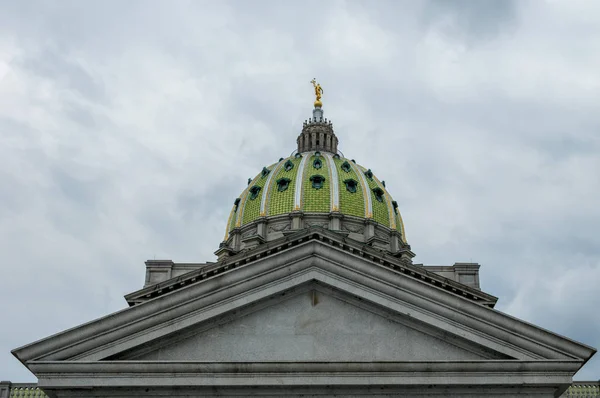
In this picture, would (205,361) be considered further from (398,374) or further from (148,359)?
(398,374)

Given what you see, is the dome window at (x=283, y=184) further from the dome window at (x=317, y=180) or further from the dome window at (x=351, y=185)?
the dome window at (x=351, y=185)

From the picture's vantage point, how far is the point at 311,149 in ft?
334

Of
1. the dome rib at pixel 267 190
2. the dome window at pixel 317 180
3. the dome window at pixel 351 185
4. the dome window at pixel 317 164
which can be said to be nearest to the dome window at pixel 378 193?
the dome window at pixel 351 185

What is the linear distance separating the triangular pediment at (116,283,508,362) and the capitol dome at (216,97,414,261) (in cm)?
5977

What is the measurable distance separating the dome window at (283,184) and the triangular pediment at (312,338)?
69.9 m

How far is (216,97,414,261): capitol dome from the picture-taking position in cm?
8575

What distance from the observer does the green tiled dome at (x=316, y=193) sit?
8875 cm

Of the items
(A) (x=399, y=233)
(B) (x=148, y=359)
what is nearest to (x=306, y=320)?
(B) (x=148, y=359)

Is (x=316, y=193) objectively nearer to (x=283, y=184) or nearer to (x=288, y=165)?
(x=283, y=184)

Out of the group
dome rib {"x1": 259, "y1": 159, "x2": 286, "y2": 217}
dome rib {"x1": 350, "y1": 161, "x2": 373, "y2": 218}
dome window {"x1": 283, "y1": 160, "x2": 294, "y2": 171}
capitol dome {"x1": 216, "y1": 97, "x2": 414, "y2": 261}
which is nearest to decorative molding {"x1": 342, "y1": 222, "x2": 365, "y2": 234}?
capitol dome {"x1": 216, "y1": 97, "x2": 414, "y2": 261}

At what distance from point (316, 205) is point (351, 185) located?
6225mm

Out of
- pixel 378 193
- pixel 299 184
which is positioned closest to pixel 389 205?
pixel 378 193

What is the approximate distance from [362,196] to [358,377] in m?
71.1

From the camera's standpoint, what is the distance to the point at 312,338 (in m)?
21.2
